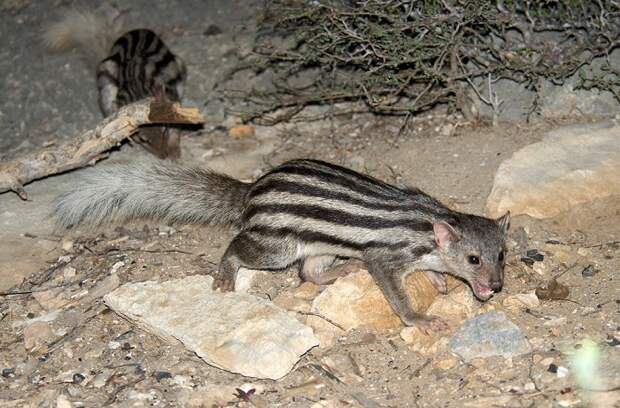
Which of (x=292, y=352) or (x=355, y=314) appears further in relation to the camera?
(x=355, y=314)

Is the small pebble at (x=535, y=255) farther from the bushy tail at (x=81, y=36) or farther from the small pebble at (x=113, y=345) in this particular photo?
the bushy tail at (x=81, y=36)

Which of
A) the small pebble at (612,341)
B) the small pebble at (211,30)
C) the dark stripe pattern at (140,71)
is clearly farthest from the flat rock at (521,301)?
the small pebble at (211,30)

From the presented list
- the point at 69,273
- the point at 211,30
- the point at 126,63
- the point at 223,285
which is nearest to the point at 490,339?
the point at 223,285

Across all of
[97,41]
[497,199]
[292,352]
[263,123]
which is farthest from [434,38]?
[97,41]

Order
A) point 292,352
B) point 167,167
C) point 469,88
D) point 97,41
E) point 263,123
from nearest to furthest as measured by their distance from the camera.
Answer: point 292,352, point 167,167, point 469,88, point 263,123, point 97,41

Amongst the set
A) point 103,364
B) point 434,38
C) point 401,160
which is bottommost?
point 103,364

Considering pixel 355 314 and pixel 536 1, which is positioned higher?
pixel 536 1

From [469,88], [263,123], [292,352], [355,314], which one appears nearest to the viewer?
[292,352]

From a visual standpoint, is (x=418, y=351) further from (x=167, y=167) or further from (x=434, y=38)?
(x=434, y=38)

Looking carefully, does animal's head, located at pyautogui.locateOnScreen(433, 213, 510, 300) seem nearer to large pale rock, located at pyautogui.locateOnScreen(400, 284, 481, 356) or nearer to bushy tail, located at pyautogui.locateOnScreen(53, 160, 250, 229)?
large pale rock, located at pyautogui.locateOnScreen(400, 284, 481, 356)

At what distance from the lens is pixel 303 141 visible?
748 cm

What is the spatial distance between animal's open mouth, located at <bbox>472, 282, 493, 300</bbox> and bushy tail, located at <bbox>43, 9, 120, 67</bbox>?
5325 millimetres

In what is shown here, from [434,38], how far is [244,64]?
222 cm

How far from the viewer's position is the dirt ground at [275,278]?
15.4 feet
